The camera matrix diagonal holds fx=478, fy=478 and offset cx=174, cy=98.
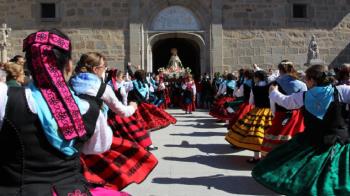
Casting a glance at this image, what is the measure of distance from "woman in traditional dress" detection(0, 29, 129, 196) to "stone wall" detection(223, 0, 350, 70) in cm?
1630

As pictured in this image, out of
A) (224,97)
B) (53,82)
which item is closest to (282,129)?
(53,82)

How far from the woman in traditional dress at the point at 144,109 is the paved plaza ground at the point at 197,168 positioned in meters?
0.41

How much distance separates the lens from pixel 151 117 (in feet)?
30.6

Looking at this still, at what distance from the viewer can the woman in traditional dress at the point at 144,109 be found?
891 centimetres

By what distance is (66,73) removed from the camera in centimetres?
240

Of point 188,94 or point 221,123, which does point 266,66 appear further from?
point 221,123

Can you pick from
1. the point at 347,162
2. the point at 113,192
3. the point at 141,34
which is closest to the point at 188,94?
the point at 141,34

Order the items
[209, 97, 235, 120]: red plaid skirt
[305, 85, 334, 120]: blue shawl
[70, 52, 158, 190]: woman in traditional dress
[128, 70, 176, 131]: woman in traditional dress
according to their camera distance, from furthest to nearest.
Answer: [209, 97, 235, 120]: red plaid skirt
[128, 70, 176, 131]: woman in traditional dress
[305, 85, 334, 120]: blue shawl
[70, 52, 158, 190]: woman in traditional dress

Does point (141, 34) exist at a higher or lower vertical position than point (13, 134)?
higher

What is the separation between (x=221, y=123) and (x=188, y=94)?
3.22 meters

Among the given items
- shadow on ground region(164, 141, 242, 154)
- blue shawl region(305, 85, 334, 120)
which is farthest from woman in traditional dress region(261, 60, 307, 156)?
shadow on ground region(164, 141, 242, 154)

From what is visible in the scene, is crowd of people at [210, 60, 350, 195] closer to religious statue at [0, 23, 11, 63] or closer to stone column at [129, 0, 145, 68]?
religious statue at [0, 23, 11, 63]

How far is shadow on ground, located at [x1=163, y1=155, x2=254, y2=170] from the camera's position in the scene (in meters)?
7.24

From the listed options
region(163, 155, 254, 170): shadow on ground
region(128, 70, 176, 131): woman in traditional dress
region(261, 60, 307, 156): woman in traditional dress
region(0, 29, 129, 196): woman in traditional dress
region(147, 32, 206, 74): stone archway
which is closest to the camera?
region(0, 29, 129, 196): woman in traditional dress
